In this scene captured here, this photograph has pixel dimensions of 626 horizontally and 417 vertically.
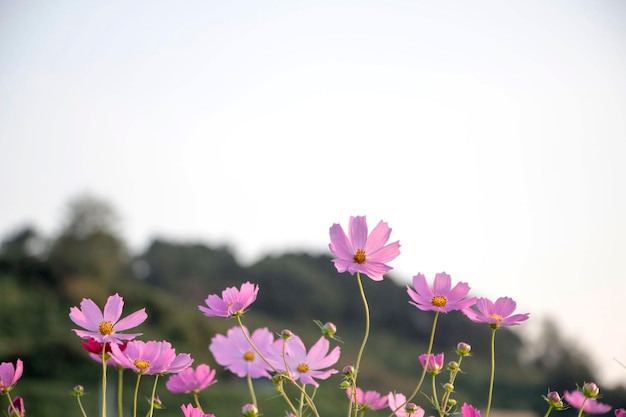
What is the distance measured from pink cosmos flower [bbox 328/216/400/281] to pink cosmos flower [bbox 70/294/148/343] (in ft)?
0.82

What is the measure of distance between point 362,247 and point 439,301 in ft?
0.38

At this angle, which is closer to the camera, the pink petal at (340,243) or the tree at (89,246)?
the pink petal at (340,243)

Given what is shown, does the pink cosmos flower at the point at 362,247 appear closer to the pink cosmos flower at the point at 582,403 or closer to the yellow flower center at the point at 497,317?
the yellow flower center at the point at 497,317

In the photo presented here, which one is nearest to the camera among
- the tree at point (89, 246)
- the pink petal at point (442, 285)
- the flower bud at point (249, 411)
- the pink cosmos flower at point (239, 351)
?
the flower bud at point (249, 411)

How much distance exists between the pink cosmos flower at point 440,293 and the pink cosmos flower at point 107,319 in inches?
13.5

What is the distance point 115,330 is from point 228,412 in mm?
9647

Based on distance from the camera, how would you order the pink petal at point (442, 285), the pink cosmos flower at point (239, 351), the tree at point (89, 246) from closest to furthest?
1. the pink petal at point (442, 285)
2. the pink cosmos flower at point (239, 351)
3. the tree at point (89, 246)

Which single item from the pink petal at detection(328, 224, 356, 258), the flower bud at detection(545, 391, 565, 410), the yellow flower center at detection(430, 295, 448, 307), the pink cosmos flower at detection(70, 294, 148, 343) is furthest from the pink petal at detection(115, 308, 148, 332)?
the flower bud at detection(545, 391, 565, 410)

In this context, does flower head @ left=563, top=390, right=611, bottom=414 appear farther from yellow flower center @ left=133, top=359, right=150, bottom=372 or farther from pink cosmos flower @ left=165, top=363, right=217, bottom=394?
yellow flower center @ left=133, top=359, right=150, bottom=372

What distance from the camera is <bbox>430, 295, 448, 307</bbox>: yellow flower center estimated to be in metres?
0.92

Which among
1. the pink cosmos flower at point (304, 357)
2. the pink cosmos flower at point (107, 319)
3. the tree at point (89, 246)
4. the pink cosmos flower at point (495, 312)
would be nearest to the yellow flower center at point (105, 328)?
the pink cosmos flower at point (107, 319)

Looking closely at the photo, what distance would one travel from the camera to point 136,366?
87 cm

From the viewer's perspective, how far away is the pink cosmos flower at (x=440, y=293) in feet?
3.02

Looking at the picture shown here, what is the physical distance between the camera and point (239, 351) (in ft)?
3.72
